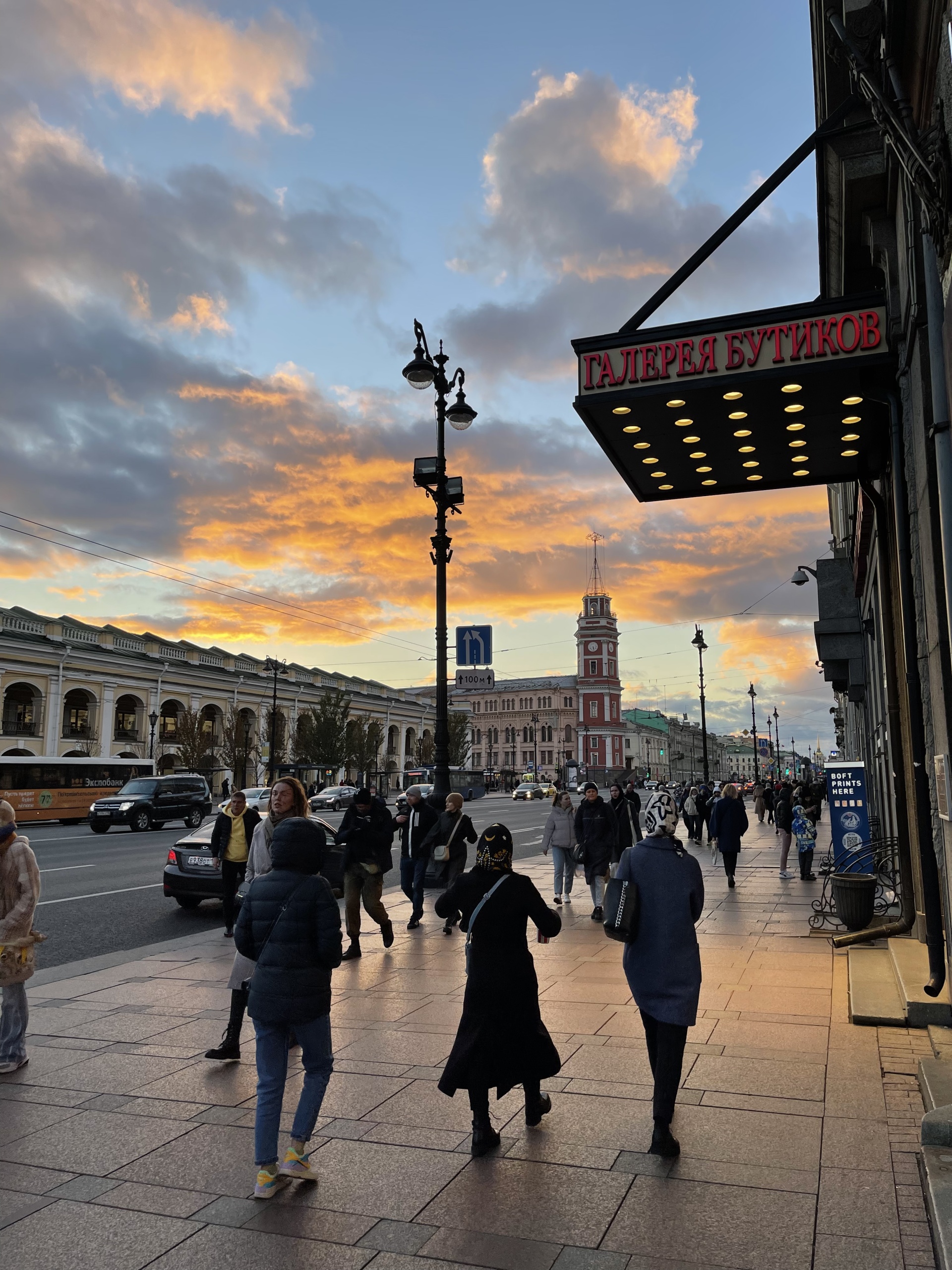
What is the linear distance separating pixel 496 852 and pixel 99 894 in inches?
501

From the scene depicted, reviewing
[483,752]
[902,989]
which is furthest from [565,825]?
[483,752]

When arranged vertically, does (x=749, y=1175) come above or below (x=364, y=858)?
below

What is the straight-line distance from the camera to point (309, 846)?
4.57 metres

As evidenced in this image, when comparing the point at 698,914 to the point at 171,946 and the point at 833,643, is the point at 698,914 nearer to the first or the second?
the point at 171,946

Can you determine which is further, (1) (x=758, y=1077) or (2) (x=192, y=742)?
(2) (x=192, y=742)

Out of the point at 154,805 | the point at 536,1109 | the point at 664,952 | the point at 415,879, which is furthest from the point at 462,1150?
the point at 154,805

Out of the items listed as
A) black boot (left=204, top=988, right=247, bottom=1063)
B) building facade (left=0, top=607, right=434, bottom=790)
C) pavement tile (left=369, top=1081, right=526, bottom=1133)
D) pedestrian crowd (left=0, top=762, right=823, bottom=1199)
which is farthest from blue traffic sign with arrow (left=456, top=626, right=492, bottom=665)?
building facade (left=0, top=607, right=434, bottom=790)

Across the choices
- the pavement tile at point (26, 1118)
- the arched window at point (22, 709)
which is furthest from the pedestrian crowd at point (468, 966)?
the arched window at point (22, 709)

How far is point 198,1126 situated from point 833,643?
52.2ft

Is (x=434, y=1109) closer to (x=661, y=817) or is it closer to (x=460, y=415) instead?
(x=661, y=817)

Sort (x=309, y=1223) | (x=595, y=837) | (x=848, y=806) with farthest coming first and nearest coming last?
1. (x=848, y=806)
2. (x=595, y=837)
3. (x=309, y=1223)

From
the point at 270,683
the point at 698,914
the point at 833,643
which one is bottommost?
the point at 698,914

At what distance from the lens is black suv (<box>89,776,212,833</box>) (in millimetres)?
32525

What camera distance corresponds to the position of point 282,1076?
4.37 meters
